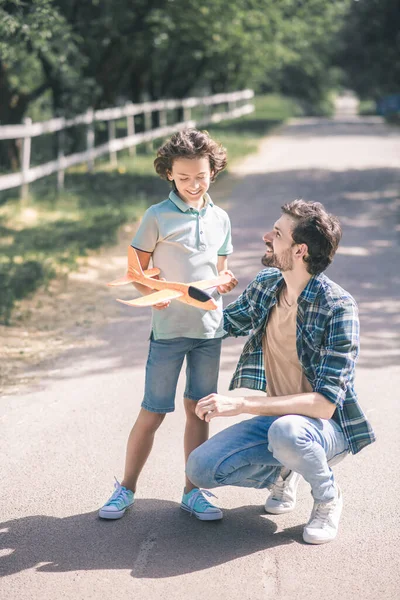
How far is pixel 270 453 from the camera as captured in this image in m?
3.74

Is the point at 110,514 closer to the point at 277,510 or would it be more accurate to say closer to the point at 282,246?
the point at 277,510

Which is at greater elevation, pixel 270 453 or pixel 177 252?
pixel 177 252

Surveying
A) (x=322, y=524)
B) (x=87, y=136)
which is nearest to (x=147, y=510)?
(x=322, y=524)

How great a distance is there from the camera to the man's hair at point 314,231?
3604 millimetres

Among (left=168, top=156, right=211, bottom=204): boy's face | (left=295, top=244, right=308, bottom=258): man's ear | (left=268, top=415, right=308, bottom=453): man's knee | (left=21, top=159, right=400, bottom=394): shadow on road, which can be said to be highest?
(left=168, top=156, right=211, bottom=204): boy's face

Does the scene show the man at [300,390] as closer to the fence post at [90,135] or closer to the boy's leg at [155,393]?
the boy's leg at [155,393]

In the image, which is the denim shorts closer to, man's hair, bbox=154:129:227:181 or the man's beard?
the man's beard

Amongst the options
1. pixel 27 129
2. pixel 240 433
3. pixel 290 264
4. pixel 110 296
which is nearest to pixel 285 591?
pixel 240 433

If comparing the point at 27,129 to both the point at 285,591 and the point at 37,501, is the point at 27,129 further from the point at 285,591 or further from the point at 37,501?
the point at 285,591

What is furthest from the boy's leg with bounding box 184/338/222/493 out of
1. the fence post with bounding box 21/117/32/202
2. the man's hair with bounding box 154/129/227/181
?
the fence post with bounding box 21/117/32/202

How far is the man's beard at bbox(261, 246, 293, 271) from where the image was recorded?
145 inches

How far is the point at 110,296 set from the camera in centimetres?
838

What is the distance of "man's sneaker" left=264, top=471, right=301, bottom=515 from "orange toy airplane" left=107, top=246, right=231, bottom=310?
921mm

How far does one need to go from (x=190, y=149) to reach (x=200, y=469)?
4.39 ft
